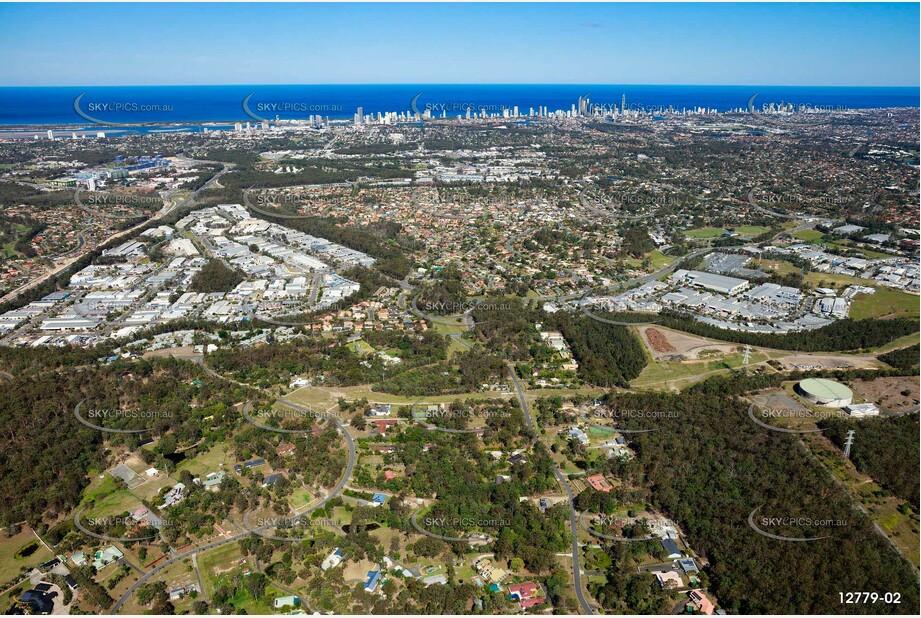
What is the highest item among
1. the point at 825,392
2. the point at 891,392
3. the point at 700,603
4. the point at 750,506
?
the point at 825,392

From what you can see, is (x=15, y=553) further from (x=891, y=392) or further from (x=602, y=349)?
(x=891, y=392)

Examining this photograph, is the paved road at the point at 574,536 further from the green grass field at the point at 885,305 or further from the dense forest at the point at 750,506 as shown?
the green grass field at the point at 885,305

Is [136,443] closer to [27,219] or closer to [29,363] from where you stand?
[29,363]

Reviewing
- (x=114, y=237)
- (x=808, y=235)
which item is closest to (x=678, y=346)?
(x=808, y=235)

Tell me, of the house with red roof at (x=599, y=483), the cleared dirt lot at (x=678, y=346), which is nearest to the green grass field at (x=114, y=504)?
the house with red roof at (x=599, y=483)

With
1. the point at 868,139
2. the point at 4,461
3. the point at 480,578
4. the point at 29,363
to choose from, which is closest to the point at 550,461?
the point at 480,578

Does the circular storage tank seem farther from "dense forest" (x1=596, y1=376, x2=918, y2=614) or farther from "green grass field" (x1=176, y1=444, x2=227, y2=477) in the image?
"green grass field" (x1=176, y1=444, x2=227, y2=477)

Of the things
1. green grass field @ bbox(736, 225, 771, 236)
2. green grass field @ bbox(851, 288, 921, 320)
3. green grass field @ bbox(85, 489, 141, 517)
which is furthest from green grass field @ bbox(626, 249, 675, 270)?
green grass field @ bbox(85, 489, 141, 517)
